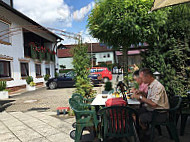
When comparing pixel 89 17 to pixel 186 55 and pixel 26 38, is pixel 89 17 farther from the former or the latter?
pixel 26 38

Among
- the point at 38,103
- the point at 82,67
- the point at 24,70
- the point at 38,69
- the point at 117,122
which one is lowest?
the point at 38,103

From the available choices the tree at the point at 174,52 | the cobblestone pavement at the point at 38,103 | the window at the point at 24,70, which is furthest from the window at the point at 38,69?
the tree at the point at 174,52

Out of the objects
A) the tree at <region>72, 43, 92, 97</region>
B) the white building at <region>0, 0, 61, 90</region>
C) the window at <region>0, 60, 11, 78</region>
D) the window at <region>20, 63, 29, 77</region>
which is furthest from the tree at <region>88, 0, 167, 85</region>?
the window at <region>20, 63, 29, 77</region>

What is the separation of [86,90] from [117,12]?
3111 millimetres

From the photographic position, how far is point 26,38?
1841 cm

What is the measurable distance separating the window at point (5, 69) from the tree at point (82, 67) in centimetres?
925

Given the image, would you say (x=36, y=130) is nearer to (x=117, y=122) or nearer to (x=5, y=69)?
(x=117, y=122)

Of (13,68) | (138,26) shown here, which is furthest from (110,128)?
(13,68)

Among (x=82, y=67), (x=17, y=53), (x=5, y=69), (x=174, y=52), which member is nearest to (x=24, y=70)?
(x=17, y=53)

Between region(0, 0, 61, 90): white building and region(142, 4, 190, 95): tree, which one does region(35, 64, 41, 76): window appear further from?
region(142, 4, 190, 95): tree

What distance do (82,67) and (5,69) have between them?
9.83 metres

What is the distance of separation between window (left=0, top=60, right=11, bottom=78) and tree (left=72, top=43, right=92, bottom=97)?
9254 millimetres

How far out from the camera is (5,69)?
41.7 feet

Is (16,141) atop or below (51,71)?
below
